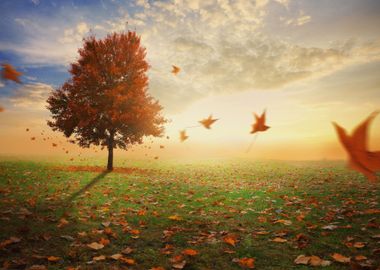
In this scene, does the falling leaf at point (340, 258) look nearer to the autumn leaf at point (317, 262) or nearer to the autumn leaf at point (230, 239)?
the autumn leaf at point (317, 262)

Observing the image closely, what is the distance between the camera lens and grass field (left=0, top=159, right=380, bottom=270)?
4.97 metres

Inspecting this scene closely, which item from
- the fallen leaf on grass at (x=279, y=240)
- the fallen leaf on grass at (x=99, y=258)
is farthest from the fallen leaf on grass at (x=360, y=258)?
the fallen leaf on grass at (x=99, y=258)

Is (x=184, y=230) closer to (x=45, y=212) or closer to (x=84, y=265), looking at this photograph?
(x=84, y=265)

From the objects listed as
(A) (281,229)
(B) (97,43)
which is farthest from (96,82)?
(A) (281,229)

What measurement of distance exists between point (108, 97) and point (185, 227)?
13.0m

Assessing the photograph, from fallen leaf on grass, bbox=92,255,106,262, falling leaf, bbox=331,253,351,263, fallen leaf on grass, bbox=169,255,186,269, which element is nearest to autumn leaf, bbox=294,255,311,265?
falling leaf, bbox=331,253,351,263

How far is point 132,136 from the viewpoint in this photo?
19875 mm

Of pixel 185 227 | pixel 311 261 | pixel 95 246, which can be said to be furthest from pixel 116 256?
pixel 311 261

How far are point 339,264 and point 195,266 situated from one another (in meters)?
2.21

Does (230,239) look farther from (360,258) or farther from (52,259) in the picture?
(52,259)

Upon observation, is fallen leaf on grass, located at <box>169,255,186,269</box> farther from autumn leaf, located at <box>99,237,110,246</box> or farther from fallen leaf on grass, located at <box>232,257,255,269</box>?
autumn leaf, located at <box>99,237,110,246</box>

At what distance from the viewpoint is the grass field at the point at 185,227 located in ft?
16.3

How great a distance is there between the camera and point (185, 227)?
679 centimetres

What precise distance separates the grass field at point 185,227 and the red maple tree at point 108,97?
25.0 feet
